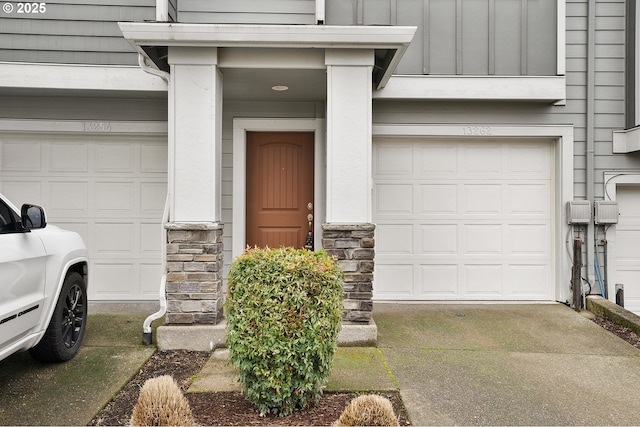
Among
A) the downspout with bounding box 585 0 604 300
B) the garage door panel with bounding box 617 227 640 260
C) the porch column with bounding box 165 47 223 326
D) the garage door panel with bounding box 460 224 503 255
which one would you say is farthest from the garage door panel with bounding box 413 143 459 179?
the porch column with bounding box 165 47 223 326

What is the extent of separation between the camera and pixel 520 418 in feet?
9.91

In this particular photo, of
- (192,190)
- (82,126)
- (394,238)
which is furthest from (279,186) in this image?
(82,126)

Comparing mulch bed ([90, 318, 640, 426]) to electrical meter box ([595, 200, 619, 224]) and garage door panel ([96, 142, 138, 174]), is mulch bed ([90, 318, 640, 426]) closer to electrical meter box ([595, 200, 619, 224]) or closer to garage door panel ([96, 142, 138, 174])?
garage door panel ([96, 142, 138, 174])

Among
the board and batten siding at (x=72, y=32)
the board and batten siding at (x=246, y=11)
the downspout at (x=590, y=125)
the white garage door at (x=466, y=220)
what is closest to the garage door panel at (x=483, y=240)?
the white garage door at (x=466, y=220)

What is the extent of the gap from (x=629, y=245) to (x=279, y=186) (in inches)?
180

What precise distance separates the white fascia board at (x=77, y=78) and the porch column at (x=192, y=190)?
1.26 meters

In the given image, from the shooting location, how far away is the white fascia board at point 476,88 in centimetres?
561

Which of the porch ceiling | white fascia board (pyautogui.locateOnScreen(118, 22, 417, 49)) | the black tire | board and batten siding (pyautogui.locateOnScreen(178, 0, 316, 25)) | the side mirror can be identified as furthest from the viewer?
board and batten siding (pyautogui.locateOnScreen(178, 0, 316, 25))

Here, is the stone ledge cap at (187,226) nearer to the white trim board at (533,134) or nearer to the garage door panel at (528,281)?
the white trim board at (533,134)

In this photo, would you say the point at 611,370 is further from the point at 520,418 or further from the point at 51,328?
the point at 51,328

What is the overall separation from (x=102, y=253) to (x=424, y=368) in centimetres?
427

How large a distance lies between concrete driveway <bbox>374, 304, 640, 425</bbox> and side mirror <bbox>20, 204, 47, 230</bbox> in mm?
2931

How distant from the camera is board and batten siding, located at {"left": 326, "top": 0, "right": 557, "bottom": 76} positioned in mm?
5656

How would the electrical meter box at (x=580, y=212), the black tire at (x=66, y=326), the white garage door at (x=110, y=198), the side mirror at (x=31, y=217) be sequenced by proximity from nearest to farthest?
the side mirror at (x=31, y=217) → the black tire at (x=66, y=326) → the electrical meter box at (x=580, y=212) → the white garage door at (x=110, y=198)
